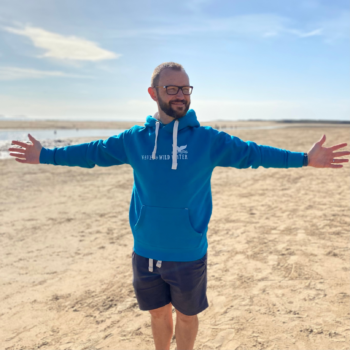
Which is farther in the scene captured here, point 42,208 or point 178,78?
point 42,208

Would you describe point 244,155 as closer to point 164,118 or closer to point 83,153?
point 164,118

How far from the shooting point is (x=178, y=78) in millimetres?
2043

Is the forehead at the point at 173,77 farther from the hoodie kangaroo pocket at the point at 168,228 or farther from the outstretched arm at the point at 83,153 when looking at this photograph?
the hoodie kangaroo pocket at the point at 168,228

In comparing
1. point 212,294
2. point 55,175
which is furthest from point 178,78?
point 55,175

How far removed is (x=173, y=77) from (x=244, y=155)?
2.32 feet

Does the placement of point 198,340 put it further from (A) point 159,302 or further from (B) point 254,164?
(B) point 254,164

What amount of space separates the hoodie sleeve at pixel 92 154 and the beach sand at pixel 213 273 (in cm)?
183

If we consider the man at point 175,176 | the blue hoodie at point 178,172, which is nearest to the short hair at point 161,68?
the man at point 175,176

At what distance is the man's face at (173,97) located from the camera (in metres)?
2.04

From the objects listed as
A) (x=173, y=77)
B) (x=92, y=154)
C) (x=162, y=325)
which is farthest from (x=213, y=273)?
(x=173, y=77)

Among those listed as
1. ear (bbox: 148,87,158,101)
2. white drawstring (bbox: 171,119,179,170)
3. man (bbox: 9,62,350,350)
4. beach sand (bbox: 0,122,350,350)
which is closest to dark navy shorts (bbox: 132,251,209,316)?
man (bbox: 9,62,350,350)

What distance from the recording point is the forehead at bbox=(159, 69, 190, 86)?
2.04 meters

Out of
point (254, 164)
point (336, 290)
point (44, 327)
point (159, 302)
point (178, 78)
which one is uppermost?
point (178, 78)

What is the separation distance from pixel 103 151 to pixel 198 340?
6.71 ft
